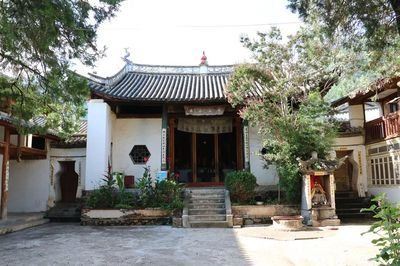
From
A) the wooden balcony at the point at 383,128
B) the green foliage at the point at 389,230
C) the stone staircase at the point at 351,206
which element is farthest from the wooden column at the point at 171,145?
the green foliage at the point at 389,230

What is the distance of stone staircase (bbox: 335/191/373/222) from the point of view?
41.6ft

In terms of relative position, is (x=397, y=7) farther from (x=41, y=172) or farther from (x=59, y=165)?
(x=41, y=172)

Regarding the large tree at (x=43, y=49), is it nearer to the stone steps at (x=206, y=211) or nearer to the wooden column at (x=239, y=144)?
the stone steps at (x=206, y=211)

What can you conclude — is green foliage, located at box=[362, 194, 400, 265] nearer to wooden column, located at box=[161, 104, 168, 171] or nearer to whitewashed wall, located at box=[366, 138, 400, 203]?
whitewashed wall, located at box=[366, 138, 400, 203]

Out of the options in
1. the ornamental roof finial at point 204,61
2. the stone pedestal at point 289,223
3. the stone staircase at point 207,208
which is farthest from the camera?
the ornamental roof finial at point 204,61

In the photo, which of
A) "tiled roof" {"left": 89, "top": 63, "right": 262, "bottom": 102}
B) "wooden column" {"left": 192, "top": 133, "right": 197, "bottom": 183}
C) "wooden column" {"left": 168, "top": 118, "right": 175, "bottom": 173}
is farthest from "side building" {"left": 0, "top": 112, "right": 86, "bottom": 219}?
"wooden column" {"left": 192, "top": 133, "right": 197, "bottom": 183}

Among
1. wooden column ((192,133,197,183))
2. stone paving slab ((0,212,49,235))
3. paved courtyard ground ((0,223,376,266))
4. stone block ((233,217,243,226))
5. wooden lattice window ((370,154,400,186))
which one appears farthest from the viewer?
wooden column ((192,133,197,183))

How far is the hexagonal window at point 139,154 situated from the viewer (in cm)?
1473

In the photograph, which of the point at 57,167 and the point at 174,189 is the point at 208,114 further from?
the point at 57,167

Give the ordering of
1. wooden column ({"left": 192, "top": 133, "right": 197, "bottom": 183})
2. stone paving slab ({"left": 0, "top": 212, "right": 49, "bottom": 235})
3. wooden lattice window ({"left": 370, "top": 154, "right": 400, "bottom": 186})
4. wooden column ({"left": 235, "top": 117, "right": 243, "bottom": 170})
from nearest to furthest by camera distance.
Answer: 1. stone paving slab ({"left": 0, "top": 212, "right": 49, "bottom": 235})
2. wooden lattice window ({"left": 370, "top": 154, "right": 400, "bottom": 186})
3. wooden column ({"left": 235, "top": 117, "right": 243, "bottom": 170})
4. wooden column ({"left": 192, "top": 133, "right": 197, "bottom": 183})

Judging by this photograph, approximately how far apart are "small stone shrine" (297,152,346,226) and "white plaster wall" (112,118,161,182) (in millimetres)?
5769

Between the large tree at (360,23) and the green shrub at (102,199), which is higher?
the large tree at (360,23)

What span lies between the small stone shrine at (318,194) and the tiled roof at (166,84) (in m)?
3.15

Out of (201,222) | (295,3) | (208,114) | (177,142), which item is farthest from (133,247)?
(177,142)
